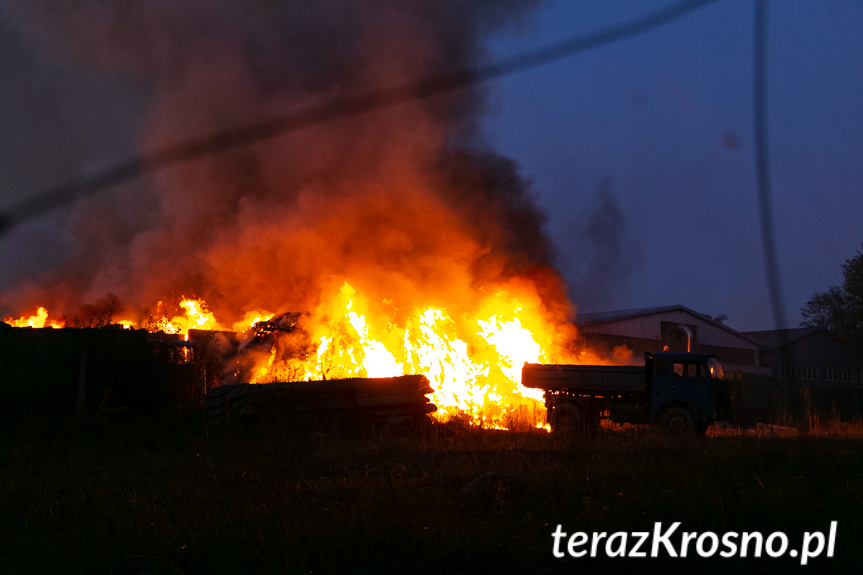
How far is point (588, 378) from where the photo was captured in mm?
→ 19609

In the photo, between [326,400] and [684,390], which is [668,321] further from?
[326,400]

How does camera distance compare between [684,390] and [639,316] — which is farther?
[639,316]

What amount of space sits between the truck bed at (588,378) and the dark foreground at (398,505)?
5.27 metres

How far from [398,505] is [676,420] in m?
12.7

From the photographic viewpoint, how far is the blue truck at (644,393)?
18.8 m

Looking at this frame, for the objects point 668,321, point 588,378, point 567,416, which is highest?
point 668,321

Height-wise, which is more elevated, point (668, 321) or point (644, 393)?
point (668, 321)

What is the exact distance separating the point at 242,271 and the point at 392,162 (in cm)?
730

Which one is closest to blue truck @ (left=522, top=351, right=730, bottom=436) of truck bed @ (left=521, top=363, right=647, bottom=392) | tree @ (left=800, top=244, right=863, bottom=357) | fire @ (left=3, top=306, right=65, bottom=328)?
truck bed @ (left=521, top=363, right=647, bottom=392)

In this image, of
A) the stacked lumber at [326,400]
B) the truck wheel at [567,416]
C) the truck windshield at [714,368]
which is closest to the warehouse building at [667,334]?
the truck windshield at [714,368]

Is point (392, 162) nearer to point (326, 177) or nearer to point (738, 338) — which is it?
point (326, 177)

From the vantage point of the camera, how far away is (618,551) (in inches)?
262

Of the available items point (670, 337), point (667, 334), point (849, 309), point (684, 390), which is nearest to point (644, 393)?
point (684, 390)

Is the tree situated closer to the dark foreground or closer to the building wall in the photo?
the building wall
